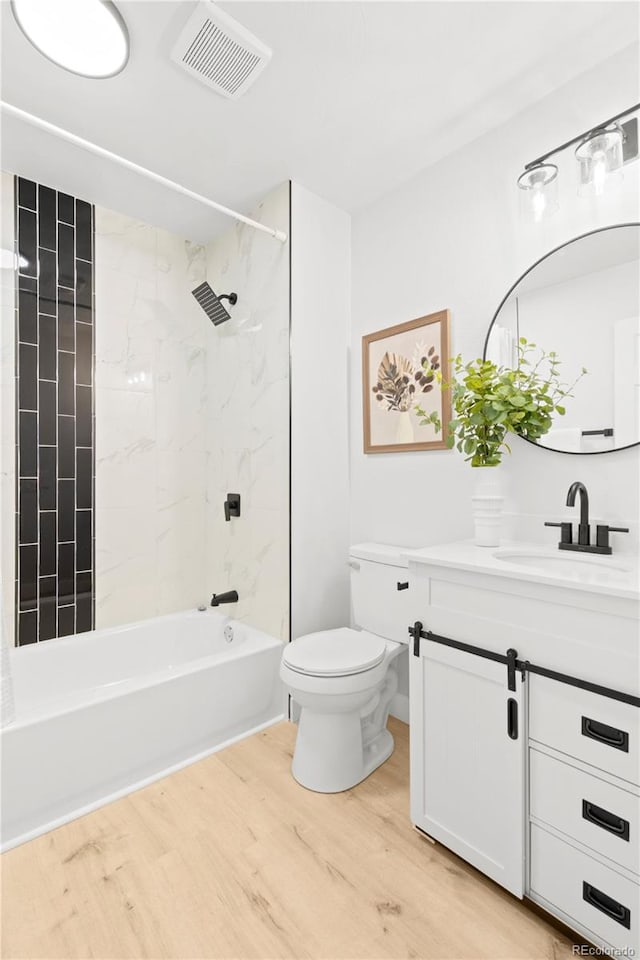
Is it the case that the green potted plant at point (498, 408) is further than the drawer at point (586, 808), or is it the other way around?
the green potted plant at point (498, 408)

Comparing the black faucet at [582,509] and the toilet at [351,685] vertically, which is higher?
the black faucet at [582,509]

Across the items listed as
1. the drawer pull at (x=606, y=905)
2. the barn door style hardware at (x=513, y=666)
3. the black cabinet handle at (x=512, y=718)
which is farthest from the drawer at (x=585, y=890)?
the barn door style hardware at (x=513, y=666)

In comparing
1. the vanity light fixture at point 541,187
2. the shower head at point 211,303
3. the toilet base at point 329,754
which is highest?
the vanity light fixture at point 541,187

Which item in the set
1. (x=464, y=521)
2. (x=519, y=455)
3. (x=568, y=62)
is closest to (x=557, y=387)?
(x=519, y=455)

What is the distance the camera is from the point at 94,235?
238 cm

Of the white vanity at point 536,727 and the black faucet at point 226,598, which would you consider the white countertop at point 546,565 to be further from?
the black faucet at point 226,598

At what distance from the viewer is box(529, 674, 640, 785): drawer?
3.28ft

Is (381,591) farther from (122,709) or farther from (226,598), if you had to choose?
(122,709)

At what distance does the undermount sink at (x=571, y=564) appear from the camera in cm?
115

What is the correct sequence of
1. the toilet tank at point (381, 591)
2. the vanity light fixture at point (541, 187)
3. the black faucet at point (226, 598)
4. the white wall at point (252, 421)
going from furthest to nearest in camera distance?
the black faucet at point (226, 598) → the white wall at point (252, 421) → the toilet tank at point (381, 591) → the vanity light fixture at point (541, 187)

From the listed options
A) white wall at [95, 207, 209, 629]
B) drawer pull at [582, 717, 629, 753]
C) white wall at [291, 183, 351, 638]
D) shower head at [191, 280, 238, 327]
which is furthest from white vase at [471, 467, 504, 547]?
white wall at [95, 207, 209, 629]

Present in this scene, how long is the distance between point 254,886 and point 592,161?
2387 mm

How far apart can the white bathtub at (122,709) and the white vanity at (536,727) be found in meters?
0.87

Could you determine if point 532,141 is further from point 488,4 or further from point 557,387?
point 557,387
